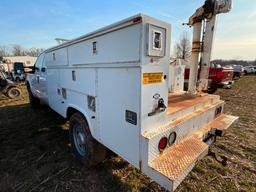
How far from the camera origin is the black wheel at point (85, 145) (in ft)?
8.40

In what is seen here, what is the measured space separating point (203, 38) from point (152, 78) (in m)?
2.36

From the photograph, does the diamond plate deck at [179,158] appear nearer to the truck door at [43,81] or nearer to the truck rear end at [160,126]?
the truck rear end at [160,126]

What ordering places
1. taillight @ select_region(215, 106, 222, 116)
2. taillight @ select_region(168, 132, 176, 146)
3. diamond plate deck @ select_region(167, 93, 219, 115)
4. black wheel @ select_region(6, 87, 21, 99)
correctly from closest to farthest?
taillight @ select_region(168, 132, 176, 146), diamond plate deck @ select_region(167, 93, 219, 115), taillight @ select_region(215, 106, 222, 116), black wheel @ select_region(6, 87, 21, 99)

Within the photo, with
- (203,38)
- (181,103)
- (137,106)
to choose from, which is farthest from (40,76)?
(203,38)

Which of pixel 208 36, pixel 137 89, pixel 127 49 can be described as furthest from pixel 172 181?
pixel 208 36

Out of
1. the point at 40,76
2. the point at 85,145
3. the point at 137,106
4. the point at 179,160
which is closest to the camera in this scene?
the point at 137,106

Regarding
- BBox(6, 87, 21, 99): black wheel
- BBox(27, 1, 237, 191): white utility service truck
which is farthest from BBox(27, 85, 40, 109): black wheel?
BBox(27, 1, 237, 191): white utility service truck

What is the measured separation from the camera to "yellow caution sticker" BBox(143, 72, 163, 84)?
1.66 metres

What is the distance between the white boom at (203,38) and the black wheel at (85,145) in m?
2.11

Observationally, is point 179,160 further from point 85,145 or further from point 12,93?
point 12,93

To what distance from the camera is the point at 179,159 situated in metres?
1.85

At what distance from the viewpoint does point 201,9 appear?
10.8 feet

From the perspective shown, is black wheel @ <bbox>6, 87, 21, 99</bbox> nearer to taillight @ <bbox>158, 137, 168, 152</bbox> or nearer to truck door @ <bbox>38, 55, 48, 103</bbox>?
truck door @ <bbox>38, 55, 48, 103</bbox>

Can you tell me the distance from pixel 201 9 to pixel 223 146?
2736mm
